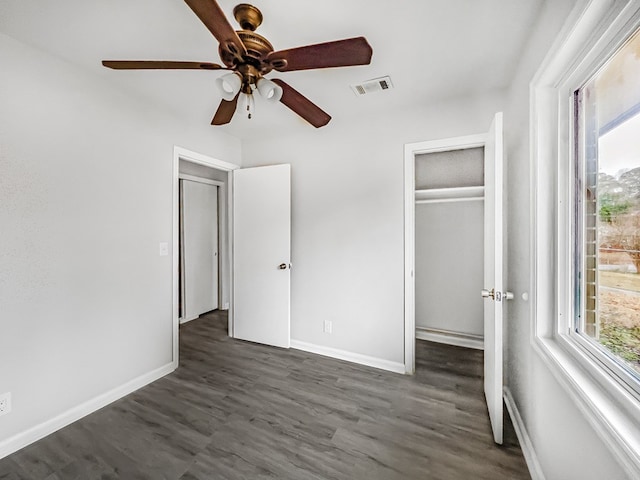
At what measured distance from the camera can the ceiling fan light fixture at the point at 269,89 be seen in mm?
1478

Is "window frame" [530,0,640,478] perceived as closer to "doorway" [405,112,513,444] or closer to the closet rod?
"doorway" [405,112,513,444]

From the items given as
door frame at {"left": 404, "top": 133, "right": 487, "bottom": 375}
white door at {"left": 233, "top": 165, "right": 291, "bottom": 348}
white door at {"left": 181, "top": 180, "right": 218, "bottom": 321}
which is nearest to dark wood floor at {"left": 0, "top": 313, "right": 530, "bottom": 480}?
door frame at {"left": 404, "top": 133, "right": 487, "bottom": 375}

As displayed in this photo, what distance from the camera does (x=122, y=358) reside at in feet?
7.53

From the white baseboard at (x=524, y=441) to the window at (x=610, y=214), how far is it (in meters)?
0.72

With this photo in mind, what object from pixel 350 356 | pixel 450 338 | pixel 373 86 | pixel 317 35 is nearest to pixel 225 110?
pixel 317 35

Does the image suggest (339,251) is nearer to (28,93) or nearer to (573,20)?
(573,20)

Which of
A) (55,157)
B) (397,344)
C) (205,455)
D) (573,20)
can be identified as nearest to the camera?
(573,20)

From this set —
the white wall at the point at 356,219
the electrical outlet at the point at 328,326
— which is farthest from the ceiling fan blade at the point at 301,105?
the electrical outlet at the point at 328,326

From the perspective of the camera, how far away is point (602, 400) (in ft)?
3.08

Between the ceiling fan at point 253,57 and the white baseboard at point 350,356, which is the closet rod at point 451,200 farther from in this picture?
the ceiling fan at point 253,57

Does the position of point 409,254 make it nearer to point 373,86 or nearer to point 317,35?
point 373,86

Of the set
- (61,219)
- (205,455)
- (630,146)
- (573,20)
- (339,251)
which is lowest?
(205,455)

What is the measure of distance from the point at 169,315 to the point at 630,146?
314 centimetres

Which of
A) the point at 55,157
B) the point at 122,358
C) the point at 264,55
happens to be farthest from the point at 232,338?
the point at 264,55
